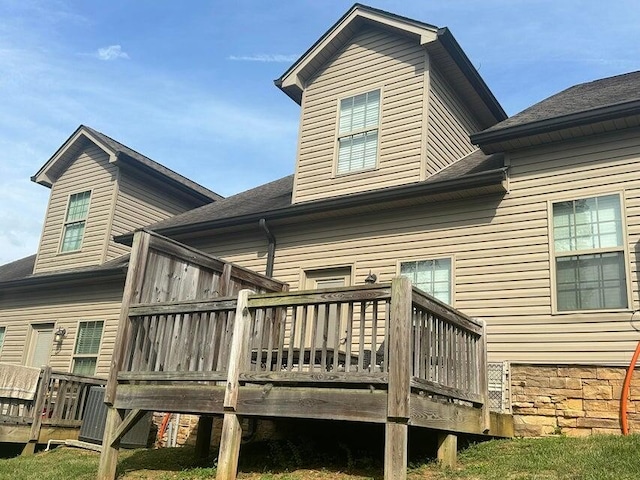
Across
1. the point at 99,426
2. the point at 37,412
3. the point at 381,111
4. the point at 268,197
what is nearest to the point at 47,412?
the point at 37,412

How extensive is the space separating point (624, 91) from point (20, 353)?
48.9ft

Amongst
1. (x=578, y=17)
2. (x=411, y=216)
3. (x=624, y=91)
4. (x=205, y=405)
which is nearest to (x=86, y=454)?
(x=205, y=405)

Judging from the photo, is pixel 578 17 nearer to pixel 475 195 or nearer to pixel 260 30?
pixel 475 195

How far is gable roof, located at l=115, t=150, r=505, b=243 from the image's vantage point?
9000 millimetres

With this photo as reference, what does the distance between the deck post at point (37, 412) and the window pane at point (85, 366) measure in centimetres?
347

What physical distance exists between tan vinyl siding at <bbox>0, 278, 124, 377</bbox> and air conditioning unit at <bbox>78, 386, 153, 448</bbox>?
9.58 feet

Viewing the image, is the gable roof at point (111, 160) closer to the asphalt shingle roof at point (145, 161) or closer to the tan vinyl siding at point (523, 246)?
the asphalt shingle roof at point (145, 161)

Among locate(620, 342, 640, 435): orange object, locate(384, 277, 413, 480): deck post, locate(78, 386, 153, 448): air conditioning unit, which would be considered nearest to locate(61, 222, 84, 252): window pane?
locate(78, 386, 153, 448): air conditioning unit

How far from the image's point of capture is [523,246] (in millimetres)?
8609

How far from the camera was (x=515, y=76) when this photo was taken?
1298 cm

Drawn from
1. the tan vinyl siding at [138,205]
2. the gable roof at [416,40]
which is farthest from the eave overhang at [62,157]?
the gable roof at [416,40]

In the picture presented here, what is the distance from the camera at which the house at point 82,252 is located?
1441cm

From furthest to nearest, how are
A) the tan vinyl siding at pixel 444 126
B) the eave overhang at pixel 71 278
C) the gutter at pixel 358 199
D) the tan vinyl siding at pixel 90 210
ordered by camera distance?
the tan vinyl siding at pixel 90 210 < the eave overhang at pixel 71 278 < the tan vinyl siding at pixel 444 126 < the gutter at pixel 358 199

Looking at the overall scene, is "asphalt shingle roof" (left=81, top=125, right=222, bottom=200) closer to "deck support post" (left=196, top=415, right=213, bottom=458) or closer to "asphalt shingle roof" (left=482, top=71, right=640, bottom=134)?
"deck support post" (left=196, top=415, right=213, bottom=458)
